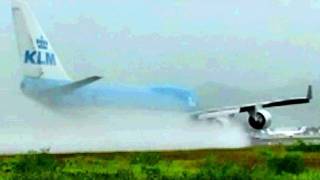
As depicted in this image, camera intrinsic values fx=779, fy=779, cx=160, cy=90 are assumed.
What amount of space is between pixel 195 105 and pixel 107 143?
90.3ft

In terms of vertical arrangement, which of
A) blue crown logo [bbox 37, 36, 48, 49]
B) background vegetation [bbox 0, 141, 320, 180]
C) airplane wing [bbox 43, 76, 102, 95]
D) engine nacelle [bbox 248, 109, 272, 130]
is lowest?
background vegetation [bbox 0, 141, 320, 180]

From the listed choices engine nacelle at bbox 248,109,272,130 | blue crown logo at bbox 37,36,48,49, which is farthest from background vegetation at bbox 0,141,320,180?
blue crown logo at bbox 37,36,48,49

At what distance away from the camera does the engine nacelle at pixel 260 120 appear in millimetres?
74600

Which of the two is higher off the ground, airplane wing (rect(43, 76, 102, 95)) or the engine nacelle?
airplane wing (rect(43, 76, 102, 95))

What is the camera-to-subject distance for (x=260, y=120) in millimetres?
75250

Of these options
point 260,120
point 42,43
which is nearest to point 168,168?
point 260,120

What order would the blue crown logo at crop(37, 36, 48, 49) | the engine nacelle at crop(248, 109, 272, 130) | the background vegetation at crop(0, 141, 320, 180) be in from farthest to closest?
1. the blue crown logo at crop(37, 36, 48, 49)
2. the engine nacelle at crop(248, 109, 272, 130)
3. the background vegetation at crop(0, 141, 320, 180)

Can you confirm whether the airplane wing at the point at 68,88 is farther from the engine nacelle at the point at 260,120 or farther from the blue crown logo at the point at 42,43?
the engine nacelle at the point at 260,120

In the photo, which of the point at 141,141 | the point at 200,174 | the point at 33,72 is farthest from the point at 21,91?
the point at 200,174

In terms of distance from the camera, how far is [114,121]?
7588 centimetres

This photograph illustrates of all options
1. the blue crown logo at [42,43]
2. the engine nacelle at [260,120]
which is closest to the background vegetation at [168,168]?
the engine nacelle at [260,120]

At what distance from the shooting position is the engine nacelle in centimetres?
7460

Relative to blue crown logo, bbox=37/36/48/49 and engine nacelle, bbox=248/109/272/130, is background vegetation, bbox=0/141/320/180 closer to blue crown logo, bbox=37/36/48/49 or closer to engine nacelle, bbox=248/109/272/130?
engine nacelle, bbox=248/109/272/130

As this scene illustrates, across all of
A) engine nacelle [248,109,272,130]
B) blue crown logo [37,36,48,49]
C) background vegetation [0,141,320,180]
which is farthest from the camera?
blue crown logo [37,36,48,49]
